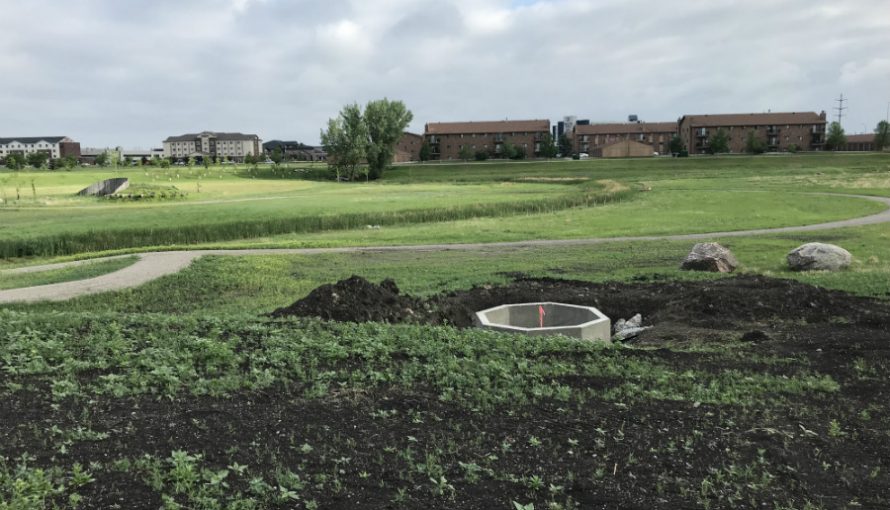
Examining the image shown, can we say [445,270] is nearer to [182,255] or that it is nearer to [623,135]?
[182,255]

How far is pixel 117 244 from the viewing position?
32406mm

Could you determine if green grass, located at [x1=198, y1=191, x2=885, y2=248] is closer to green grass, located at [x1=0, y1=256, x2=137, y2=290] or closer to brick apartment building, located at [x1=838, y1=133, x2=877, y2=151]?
green grass, located at [x1=0, y1=256, x2=137, y2=290]

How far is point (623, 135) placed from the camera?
153625 millimetres

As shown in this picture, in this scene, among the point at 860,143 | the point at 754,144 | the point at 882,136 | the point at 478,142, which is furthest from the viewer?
the point at 860,143

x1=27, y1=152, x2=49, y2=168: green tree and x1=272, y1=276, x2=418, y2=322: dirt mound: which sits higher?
x1=27, y1=152, x2=49, y2=168: green tree

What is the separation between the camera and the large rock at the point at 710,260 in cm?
1914

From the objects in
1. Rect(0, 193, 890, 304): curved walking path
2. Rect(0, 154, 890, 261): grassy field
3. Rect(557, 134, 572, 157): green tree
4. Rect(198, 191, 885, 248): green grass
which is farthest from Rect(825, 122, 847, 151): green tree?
Rect(0, 193, 890, 304): curved walking path

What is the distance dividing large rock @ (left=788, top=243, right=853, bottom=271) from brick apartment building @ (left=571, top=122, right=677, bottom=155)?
13221cm

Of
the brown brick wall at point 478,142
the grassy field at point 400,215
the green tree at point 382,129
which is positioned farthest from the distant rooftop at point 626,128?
the grassy field at point 400,215

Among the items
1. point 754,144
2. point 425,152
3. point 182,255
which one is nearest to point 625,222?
point 182,255

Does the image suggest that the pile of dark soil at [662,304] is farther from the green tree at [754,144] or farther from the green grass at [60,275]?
Result: the green tree at [754,144]

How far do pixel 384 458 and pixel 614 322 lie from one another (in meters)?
10.4

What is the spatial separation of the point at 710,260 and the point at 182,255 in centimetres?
1885

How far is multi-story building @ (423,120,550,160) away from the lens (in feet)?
497
